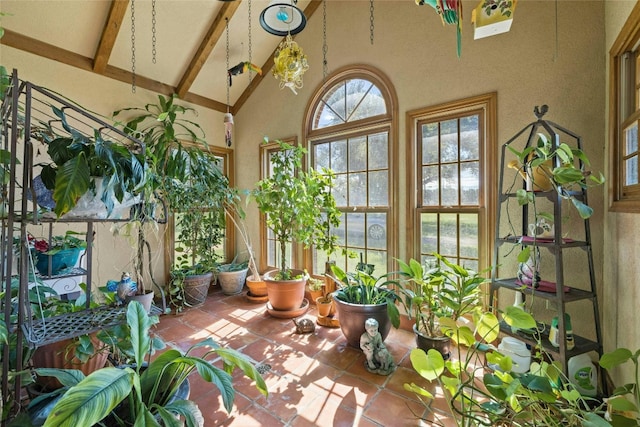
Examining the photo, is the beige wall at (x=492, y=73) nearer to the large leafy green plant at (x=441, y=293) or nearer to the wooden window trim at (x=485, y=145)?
the wooden window trim at (x=485, y=145)

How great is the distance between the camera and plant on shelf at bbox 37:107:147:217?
924mm

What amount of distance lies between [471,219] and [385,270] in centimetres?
96

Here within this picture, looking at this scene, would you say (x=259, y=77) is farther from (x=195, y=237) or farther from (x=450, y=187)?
(x=450, y=187)

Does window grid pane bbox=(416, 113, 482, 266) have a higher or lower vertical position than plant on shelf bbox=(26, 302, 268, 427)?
higher

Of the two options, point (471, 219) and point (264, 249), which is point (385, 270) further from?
point (264, 249)

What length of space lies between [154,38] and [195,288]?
2.84 m

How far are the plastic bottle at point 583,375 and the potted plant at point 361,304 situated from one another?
1.01 metres

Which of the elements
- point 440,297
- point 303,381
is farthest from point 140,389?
point 440,297

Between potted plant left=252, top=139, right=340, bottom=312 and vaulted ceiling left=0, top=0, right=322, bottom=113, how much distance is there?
1.44 meters

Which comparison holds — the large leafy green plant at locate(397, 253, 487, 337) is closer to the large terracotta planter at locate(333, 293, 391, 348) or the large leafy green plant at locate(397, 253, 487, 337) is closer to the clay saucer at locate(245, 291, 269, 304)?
the large terracotta planter at locate(333, 293, 391, 348)

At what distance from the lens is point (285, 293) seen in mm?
2900

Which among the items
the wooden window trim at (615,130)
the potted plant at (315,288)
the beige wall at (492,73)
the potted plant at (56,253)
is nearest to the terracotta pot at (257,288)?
the potted plant at (315,288)

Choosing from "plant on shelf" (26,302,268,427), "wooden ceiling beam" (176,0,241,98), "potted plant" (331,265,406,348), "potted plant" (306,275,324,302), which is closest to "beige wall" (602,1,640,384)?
"potted plant" (331,265,406,348)

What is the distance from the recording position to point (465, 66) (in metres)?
2.35
